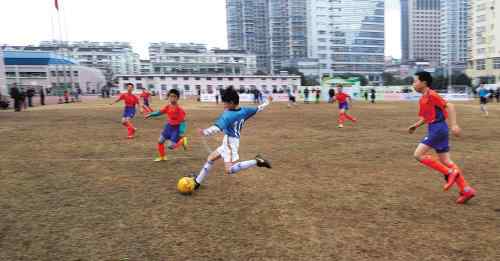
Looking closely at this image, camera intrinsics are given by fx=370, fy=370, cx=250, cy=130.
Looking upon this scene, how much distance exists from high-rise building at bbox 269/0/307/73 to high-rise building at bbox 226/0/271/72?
20.5 feet

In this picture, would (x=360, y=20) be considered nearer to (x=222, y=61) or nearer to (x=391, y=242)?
(x=222, y=61)

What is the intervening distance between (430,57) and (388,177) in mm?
212265

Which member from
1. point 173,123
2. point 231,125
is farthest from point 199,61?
point 231,125

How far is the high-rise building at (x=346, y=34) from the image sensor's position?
13850 cm

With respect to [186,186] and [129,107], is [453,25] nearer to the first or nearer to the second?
[129,107]

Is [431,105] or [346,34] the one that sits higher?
[346,34]

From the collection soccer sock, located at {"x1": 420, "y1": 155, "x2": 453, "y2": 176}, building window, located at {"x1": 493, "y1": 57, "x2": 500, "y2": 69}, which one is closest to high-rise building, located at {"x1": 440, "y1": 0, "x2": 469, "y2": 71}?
building window, located at {"x1": 493, "y1": 57, "x2": 500, "y2": 69}

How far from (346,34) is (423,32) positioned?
256 ft

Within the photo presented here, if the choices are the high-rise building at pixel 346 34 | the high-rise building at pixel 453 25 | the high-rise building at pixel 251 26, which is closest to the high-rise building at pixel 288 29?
the high-rise building at pixel 346 34

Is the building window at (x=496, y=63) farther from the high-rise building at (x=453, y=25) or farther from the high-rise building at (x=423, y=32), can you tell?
the high-rise building at (x=423, y=32)

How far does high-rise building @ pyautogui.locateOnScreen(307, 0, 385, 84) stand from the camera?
13850cm

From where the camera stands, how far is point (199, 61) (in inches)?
5384

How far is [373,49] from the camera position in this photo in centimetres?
14350

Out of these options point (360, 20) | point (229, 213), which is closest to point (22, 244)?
point (229, 213)
